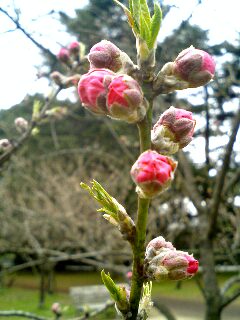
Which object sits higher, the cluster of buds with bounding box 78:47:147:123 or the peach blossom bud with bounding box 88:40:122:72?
the peach blossom bud with bounding box 88:40:122:72

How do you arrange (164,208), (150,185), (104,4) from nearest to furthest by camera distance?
(150,185) < (104,4) < (164,208)

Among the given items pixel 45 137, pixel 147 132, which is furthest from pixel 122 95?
pixel 45 137

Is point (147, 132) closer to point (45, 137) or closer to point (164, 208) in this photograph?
point (164, 208)

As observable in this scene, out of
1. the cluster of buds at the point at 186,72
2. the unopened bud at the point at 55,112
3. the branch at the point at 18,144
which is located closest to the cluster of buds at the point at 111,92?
the cluster of buds at the point at 186,72

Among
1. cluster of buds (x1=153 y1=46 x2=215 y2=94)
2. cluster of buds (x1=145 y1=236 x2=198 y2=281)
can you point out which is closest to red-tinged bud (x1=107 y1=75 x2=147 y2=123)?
cluster of buds (x1=153 y1=46 x2=215 y2=94)

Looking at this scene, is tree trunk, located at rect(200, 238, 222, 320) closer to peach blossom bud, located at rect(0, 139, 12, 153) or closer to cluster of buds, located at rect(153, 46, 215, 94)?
peach blossom bud, located at rect(0, 139, 12, 153)

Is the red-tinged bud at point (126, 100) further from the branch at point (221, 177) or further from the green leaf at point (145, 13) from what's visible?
the branch at point (221, 177)
